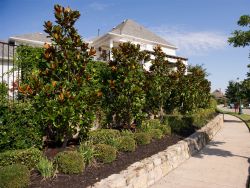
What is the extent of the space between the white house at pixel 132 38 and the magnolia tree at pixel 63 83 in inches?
1024

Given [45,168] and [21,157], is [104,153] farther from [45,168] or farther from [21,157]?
[21,157]

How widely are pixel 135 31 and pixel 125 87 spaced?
102 ft

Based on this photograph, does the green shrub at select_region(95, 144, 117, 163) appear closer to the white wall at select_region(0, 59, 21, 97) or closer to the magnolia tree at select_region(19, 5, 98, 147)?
the magnolia tree at select_region(19, 5, 98, 147)

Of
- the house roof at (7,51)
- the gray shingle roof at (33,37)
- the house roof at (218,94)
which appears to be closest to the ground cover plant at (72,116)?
the house roof at (7,51)

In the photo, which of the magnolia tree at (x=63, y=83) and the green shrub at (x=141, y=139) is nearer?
the magnolia tree at (x=63, y=83)

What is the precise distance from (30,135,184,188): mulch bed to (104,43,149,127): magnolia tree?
2.44 metres

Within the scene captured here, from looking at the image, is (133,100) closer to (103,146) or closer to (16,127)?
(103,146)

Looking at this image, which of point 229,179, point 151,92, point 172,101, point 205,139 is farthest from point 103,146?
point 172,101

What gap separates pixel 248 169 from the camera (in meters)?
9.22

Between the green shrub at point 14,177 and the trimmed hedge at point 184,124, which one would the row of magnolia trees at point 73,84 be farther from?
the trimmed hedge at point 184,124

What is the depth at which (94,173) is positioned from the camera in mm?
6520

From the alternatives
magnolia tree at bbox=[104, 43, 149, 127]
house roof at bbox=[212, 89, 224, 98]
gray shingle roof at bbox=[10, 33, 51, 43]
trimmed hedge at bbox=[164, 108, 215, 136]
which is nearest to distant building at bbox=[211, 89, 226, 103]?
house roof at bbox=[212, 89, 224, 98]

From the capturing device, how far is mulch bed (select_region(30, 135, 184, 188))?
5745 mm

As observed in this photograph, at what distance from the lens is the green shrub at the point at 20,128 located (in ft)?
21.7
